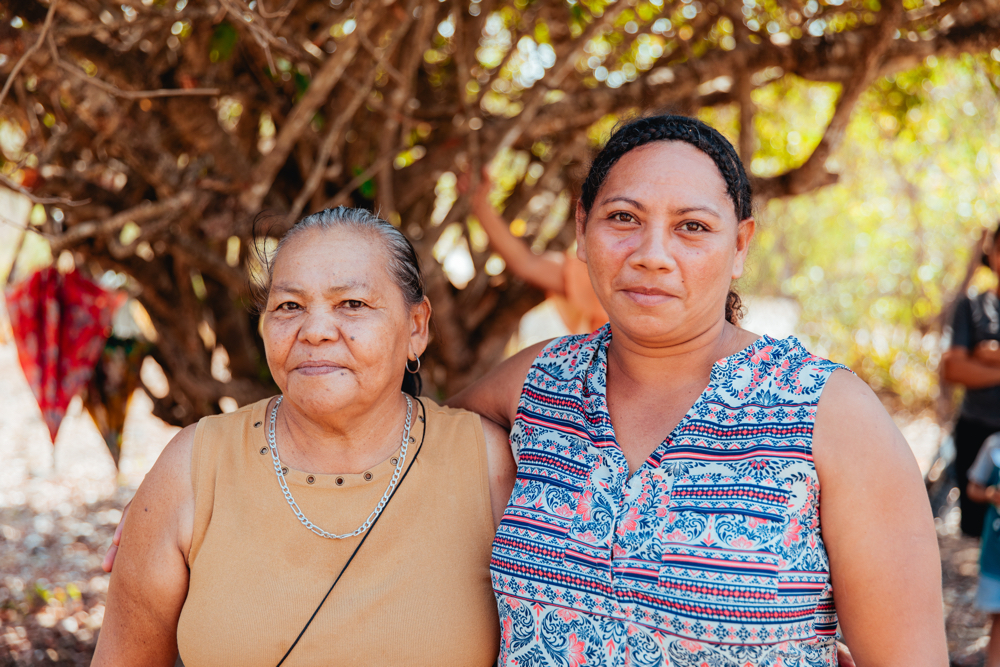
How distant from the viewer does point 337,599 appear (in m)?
1.86

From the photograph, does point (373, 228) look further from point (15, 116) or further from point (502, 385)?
point (15, 116)

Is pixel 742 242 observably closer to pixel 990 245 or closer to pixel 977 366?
pixel 977 366

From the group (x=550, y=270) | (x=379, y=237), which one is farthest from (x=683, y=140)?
(x=550, y=270)

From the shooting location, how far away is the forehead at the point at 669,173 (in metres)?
1.81

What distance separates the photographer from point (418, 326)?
2.17 meters

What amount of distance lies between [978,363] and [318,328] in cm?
383

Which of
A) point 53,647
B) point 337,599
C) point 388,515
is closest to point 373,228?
point 388,515

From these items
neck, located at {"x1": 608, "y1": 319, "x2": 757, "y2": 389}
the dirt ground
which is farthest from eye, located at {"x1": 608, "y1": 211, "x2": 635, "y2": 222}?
the dirt ground

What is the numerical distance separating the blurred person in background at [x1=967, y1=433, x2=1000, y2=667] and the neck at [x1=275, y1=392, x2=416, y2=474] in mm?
2950

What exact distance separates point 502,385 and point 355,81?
163 centimetres

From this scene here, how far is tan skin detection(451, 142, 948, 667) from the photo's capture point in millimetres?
1585

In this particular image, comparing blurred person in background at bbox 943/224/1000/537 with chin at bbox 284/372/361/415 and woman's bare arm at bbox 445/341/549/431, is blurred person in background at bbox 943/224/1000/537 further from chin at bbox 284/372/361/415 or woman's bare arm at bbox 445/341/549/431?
chin at bbox 284/372/361/415

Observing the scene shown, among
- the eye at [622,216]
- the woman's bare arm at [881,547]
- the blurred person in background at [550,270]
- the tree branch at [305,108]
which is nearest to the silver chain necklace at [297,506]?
the eye at [622,216]

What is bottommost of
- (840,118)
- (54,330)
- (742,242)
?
(742,242)
